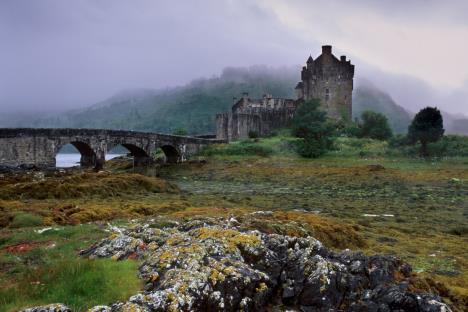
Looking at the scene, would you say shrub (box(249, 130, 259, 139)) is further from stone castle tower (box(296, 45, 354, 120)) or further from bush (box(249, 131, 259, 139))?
stone castle tower (box(296, 45, 354, 120))

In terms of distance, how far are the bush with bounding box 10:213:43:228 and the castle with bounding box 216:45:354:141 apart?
226 feet

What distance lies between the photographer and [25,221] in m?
16.7

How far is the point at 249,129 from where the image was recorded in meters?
84.8

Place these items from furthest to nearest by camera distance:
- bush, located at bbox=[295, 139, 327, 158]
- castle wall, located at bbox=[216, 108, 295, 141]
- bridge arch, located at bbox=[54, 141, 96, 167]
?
castle wall, located at bbox=[216, 108, 295, 141]
bush, located at bbox=[295, 139, 327, 158]
bridge arch, located at bbox=[54, 141, 96, 167]

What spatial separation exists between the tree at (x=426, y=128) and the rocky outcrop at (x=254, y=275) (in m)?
58.3

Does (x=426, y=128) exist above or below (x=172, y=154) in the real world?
above

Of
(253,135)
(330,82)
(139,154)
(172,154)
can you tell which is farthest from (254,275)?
(330,82)

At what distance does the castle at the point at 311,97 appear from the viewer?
3403 inches

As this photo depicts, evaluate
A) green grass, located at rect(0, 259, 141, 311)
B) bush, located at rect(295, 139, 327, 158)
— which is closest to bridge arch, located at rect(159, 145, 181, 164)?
bush, located at rect(295, 139, 327, 158)

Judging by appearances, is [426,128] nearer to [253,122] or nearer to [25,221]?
[253,122]

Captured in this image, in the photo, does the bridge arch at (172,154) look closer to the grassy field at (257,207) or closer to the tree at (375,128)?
the grassy field at (257,207)

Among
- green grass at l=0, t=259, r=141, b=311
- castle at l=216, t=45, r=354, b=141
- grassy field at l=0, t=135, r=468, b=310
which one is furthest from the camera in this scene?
castle at l=216, t=45, r=354, b=141

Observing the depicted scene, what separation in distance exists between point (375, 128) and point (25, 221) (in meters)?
71.6

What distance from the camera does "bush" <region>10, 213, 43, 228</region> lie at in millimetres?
16469
